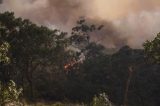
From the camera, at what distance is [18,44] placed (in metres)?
100

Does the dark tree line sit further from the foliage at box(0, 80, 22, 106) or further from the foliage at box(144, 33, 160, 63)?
the foliage at box(0, 80, 22, 106)

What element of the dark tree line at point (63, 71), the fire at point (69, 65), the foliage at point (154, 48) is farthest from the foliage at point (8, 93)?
the fire at point (69, 65)

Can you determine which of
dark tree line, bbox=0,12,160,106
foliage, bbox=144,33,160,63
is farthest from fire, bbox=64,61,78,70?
foliage, bbox=144,33,160,63

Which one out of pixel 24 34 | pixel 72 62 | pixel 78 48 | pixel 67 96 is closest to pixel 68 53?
pixel 72 62

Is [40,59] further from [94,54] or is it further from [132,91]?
[94,54]

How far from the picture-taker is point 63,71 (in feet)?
424

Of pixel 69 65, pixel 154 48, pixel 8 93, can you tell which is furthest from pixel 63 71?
pixel 8 93

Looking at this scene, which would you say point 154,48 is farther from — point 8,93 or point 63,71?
point 63,71

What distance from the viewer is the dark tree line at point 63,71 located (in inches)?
3988

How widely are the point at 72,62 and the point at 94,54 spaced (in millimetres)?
36496

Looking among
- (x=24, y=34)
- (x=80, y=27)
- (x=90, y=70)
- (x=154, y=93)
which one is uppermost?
(x=80, y=27)

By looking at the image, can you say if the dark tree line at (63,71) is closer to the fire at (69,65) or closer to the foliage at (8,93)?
the fire at (69,65)

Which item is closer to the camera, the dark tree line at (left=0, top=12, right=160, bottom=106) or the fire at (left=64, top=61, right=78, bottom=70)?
the dark tree line at (left=0, top=12, right=160, bottom=106)

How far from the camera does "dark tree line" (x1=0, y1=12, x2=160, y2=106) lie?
101 meters
